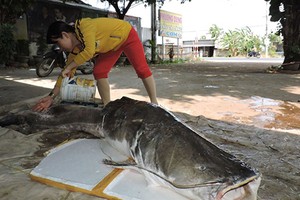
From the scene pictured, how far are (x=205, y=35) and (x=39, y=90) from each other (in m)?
37.2

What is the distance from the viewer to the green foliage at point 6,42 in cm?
1032

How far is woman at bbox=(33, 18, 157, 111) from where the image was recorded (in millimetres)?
2543

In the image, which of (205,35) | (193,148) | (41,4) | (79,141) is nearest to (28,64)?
(41,4)

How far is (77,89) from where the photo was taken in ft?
9.60

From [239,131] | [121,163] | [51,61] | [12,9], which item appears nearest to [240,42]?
[12,9]

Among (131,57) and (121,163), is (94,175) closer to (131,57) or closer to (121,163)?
(121,163)

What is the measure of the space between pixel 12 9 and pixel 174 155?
1188cm

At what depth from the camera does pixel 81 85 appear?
2906 millimetres

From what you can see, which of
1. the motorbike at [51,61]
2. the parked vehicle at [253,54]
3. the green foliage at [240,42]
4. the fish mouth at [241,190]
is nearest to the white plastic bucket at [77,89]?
the fish mouth at [241,190]

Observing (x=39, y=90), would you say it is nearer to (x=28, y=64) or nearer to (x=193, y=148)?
(x=193, y=148)

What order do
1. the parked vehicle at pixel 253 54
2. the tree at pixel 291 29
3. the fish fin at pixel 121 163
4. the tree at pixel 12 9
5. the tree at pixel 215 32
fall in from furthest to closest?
the tree at pixel 215 32 → the parked vehicle at pixel 253 54 → the tree at pixel 12 9 → the tree at pixel 291 29 → the fish fin at pixel 121 163

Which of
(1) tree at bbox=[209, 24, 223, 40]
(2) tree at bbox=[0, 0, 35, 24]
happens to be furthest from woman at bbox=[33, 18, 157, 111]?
(1) tree at bbox=[209, 24, 223, 40]

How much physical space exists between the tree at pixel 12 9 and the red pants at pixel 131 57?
385 inches

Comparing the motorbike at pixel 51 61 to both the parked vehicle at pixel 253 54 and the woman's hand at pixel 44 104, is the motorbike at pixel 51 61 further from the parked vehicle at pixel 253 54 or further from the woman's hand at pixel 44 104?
the parked vehicle at pixel 253 54
